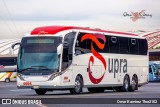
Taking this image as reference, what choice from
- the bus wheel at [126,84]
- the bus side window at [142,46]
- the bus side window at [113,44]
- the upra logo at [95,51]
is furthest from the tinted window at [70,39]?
the bus side window at [142,46]

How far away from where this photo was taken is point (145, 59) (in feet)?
123

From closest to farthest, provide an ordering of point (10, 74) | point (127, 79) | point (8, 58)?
Result: 1. point (127, 79)
2. point (10, 74)
3. point (8, 58)

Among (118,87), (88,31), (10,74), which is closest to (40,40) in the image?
(88,31)

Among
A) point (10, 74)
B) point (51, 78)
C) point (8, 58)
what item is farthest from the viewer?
point (8, 58)

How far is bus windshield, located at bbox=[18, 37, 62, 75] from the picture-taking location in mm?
28891

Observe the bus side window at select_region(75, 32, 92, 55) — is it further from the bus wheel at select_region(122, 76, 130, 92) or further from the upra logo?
the bus wheel at select_region(122, 76, 130, 92)

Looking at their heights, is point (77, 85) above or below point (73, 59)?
below

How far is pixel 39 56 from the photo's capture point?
2906cm

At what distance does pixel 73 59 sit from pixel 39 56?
1761 mm

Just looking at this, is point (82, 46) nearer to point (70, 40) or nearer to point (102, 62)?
point (70, 40)

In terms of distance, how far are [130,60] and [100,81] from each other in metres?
3.58

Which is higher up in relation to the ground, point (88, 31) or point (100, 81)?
point (88, 31)

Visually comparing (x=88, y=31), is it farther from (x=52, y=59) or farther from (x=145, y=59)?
(x=145, y=59)

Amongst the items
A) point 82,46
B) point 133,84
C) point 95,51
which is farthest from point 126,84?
point 82,46
